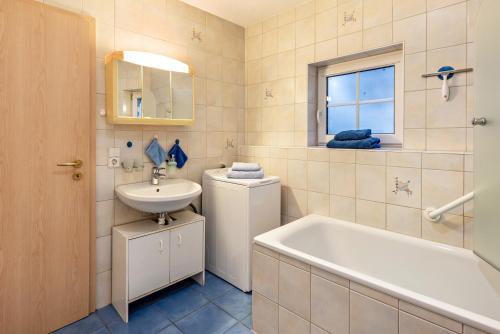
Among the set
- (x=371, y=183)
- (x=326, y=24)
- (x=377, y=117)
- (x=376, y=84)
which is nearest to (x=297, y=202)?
(x=371, y=183)

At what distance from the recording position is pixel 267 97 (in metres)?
2.74

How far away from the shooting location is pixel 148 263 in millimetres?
1920

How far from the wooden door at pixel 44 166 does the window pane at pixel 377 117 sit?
206 cm

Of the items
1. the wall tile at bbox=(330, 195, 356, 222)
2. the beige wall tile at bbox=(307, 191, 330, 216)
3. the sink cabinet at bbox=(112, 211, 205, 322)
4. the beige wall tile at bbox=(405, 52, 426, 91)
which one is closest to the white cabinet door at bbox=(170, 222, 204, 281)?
the sink cabinet at bbox=(112, 211, 205, 322)

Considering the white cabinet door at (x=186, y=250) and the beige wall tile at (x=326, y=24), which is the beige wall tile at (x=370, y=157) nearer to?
the beige wall tile at (x=326, y=24)

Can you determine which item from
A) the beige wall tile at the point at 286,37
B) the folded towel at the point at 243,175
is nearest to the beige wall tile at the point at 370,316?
the folded towel at the point at 243,175

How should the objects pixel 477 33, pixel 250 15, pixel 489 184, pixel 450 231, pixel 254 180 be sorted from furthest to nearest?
pixel 250 15, pixel 254 180, pixel 450 231, pixel 477 33, pixel 489 184

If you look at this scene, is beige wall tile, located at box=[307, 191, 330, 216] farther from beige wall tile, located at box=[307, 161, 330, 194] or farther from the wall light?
the wall light

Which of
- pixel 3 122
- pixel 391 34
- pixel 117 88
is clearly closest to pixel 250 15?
pixel 391 34

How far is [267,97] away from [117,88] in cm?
138

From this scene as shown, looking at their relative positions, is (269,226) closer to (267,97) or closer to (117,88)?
(267,97)

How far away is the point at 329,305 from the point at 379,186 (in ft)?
3.12

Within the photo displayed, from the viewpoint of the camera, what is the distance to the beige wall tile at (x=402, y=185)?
178cm

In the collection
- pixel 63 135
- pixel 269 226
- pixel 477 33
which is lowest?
pixel 269 226
